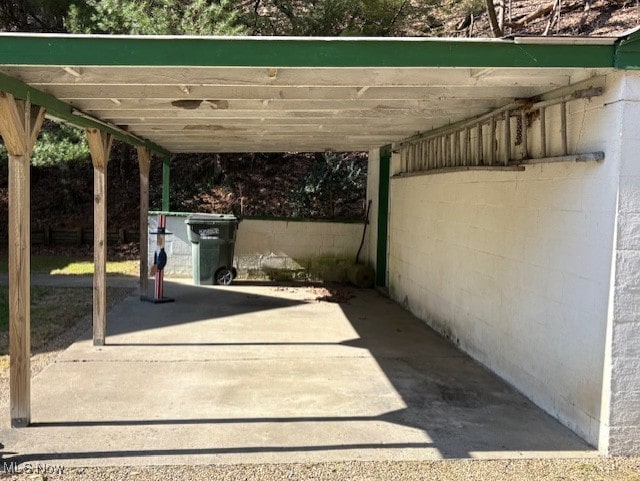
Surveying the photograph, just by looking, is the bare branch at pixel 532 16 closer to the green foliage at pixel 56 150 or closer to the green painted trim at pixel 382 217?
the green painted trim at pixel 382 217

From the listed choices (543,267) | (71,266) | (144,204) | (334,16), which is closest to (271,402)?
(543,267)

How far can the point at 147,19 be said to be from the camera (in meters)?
10.9

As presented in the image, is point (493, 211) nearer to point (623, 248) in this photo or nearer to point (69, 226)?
point (623, 248)

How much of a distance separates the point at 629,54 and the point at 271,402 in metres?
3.54

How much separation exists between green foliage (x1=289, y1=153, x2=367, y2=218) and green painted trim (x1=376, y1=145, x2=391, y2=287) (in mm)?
4170

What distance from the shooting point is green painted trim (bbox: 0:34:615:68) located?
3742 millimetres

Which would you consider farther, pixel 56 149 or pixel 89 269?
pixel 89 269

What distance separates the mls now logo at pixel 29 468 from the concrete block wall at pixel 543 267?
3428 millimetres

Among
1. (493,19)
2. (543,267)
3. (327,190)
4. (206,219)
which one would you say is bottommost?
(543,267)

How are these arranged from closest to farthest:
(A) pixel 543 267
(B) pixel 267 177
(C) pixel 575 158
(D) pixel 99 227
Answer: (C) pixel 575 158
(A) pixel 543 267
(D) pixel 99 227
(B) pixel 267 177

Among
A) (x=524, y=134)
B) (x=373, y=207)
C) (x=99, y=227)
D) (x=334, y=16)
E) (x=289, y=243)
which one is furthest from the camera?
(x=334, y=16)

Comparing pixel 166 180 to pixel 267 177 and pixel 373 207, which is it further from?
pixel 267 177

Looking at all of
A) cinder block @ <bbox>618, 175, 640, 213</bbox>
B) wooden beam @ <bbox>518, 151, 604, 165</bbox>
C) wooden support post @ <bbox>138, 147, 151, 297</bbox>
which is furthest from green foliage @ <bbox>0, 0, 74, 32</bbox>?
cinder block @ <bbox>618, 175, 640, 213</bbox>

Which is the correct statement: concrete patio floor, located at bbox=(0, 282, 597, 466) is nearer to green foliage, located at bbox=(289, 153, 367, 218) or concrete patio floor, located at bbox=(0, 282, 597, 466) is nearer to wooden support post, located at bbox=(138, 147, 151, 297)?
wooden support post, located at bbox=(138, 147, 151, 297)
